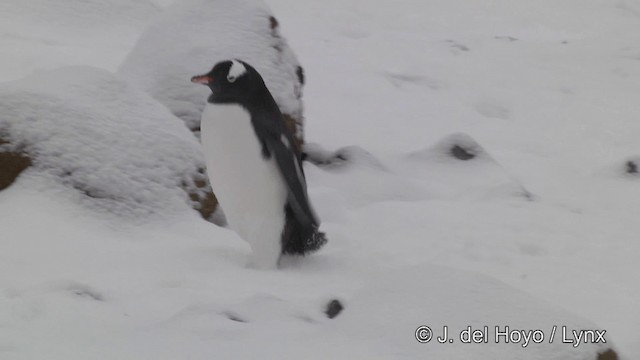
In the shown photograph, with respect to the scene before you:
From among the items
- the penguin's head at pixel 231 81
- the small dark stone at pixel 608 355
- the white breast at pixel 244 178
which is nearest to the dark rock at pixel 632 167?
the white breast at pixel 244 178

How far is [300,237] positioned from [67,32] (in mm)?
3082

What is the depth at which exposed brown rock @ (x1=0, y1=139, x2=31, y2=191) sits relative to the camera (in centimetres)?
303

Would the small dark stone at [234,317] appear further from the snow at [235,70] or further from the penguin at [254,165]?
the snow at [235,70]

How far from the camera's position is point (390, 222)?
3.63 metres

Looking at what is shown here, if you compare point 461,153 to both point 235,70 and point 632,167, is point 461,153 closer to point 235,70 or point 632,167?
point 632,167

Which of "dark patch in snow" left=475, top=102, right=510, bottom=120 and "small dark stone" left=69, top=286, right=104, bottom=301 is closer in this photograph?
"small dark stone" left=69, top=286, right=104, bottom=301

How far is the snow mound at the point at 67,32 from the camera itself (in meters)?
4.89

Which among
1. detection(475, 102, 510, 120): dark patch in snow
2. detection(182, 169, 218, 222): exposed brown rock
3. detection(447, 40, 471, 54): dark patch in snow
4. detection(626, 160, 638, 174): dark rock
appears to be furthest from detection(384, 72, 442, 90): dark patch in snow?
detection(182, 169, 218, 222): exposed brown rock

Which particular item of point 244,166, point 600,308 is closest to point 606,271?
point 600,308

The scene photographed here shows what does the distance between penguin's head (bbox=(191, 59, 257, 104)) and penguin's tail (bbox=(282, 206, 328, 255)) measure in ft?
1.34

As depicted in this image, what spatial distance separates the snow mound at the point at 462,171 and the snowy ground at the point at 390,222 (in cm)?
1

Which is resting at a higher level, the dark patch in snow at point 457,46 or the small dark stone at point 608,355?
the small dark stone at point 608,355

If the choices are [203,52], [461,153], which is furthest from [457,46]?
[203,52]

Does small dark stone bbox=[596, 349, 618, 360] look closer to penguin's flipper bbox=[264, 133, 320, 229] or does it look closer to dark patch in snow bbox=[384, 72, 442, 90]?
penguin's flipper bbox=[264, 133, 320, 229]
